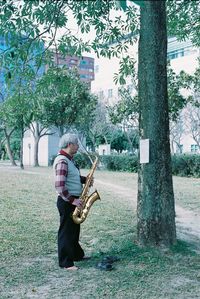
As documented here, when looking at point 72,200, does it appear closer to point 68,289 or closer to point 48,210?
point 68,289

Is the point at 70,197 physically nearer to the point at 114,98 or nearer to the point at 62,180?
the point at 62,180

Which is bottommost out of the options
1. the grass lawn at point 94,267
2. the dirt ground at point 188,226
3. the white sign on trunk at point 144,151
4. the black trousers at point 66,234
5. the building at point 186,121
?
the grass lawn at point 94,267

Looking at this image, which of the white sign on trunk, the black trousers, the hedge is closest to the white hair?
the black trousers

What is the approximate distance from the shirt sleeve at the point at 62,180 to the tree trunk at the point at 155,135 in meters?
1.22

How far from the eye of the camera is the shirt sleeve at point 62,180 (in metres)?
5.31

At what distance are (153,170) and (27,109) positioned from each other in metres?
2.57

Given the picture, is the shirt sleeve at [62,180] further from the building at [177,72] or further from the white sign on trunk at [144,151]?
the building at [177,72]

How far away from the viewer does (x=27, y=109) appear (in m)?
7.29

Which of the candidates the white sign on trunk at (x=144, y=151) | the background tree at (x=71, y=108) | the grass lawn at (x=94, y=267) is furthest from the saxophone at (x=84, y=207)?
the background tree at (x=71, y=108)

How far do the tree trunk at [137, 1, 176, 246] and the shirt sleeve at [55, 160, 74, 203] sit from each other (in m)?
1.22

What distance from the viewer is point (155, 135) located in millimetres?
5984

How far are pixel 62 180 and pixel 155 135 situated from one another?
1.51m

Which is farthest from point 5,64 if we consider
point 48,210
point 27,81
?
point 48,210

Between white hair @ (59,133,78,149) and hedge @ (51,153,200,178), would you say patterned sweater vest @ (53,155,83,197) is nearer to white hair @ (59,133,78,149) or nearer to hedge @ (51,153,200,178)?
white hair @ (59,133,78,149)
